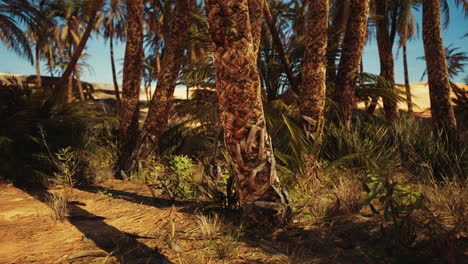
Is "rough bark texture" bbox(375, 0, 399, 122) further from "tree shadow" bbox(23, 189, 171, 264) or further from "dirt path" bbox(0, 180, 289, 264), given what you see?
"tree shadow" bbox(23, 189, 171, 264)

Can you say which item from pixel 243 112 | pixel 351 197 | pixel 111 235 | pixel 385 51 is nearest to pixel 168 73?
pixel 243 112

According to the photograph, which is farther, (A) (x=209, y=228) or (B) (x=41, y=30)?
(B) (x=41, y=30)

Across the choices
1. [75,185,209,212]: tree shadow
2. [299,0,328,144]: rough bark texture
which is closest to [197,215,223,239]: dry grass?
[75,185,209,212]: tree shadow

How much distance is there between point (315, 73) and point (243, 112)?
91.0 inches

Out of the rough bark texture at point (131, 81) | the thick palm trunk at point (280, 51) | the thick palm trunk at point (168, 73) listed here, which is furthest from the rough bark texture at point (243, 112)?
the thick palm trunk at point (280, 51)

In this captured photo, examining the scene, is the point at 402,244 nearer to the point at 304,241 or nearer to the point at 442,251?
the point at 442,251

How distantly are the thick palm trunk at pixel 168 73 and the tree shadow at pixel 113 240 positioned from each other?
2.50 meters

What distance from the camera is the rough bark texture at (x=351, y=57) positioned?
542 centimetres

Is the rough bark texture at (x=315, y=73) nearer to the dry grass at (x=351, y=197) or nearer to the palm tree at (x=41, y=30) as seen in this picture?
the dry grass at (x=351, y=197)

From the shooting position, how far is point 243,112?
2799 millimetres

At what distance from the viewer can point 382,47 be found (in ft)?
29.5

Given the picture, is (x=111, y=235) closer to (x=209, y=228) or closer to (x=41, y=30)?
(x=209, y=228)

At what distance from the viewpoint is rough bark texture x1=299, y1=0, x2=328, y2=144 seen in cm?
461

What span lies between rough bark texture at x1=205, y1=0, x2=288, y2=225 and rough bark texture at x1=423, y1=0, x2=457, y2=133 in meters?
4.59
